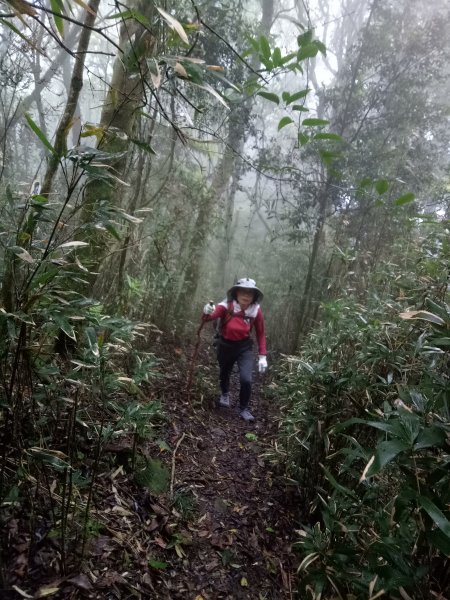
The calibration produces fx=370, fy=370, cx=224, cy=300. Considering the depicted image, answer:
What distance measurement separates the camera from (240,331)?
4719 millimetres

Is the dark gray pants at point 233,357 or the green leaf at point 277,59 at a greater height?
the green leaf at point 277,59

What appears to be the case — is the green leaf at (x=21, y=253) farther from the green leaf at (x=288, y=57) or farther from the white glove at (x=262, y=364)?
the white glove at (x=262, y=364)

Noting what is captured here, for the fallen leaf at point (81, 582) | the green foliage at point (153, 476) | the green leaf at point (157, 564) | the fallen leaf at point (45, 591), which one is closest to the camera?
the fallen leaf at point (45, 591)

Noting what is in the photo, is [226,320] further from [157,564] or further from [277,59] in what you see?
[277,59]

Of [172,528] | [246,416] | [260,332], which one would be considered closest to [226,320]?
[260,332]

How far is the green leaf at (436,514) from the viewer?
1220mm

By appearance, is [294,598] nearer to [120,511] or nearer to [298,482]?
[298,482]

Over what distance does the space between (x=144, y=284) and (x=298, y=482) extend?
2.90 metres

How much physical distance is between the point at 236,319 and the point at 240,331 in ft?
0.53

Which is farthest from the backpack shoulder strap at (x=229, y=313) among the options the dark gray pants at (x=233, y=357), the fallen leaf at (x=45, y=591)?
the fallen leaf at (x=45, y=591)

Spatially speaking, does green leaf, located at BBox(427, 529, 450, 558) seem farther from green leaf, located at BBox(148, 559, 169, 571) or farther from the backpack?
the backpack

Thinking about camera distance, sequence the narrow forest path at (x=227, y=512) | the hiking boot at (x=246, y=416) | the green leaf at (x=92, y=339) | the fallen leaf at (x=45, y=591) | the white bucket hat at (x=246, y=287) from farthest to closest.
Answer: the white bucket hat at (x=246, y=287) < the hiking boot at (x=246, y=416) < the narrow forest path at (x=227, y=512) < the green leaf at (x=92, y=339) < the fallen leaf at (x=45, y=591)

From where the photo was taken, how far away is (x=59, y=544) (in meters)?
1.75

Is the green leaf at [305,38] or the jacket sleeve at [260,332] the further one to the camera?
the jacket sleeve at [260,332]
